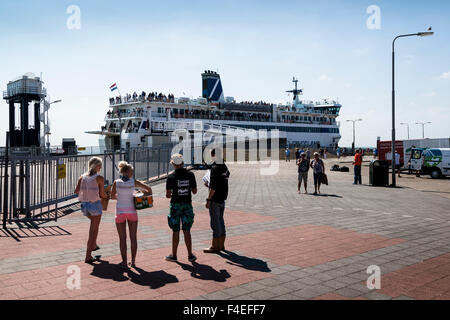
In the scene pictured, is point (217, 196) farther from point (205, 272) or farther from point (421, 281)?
point (421, 281)

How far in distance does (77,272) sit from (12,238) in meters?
2.92

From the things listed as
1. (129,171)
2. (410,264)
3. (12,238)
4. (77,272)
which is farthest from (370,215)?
(12,238)

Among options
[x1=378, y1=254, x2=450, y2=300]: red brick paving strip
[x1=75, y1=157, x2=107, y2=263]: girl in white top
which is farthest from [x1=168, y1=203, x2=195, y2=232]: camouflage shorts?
[x1=378, y1=254, x2=450, y2=300]: red brick paving strip

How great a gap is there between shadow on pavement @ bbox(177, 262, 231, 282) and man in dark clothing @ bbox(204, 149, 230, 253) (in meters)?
0.73

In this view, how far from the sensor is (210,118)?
49.9 meters

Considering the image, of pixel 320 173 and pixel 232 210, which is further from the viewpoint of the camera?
pixel 320 173

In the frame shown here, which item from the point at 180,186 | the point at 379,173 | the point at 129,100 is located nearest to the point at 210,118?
the point at 129,100

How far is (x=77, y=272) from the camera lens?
16.6ft

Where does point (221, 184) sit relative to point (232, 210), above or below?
above

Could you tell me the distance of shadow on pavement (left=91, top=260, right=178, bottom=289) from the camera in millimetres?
4734

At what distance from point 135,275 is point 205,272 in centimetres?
90

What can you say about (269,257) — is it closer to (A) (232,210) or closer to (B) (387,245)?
(B) (387,245)

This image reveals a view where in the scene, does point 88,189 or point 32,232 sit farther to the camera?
point 32,232

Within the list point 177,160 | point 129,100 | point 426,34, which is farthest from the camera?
point 129,100
